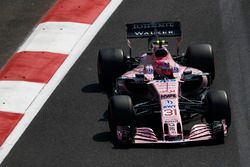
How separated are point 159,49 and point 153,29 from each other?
2.06ft

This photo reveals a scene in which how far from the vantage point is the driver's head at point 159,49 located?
19.4m

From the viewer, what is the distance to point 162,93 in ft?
60.4

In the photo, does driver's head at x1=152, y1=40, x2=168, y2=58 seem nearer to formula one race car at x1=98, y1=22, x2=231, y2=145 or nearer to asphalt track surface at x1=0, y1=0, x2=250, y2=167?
formula one race car at x1=98, y1=22, x2=231, y2=145

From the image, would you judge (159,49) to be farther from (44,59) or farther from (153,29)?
(44,59)

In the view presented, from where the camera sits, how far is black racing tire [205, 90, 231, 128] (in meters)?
18.0

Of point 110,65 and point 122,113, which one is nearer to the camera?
point 122,113

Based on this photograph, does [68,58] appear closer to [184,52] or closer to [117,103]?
[184,52]

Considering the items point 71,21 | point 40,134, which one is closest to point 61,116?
point 40,134

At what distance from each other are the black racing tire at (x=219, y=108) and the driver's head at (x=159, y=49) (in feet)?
5.18

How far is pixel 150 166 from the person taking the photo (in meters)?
17.3

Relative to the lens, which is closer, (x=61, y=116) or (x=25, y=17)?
(x=61, y=116)

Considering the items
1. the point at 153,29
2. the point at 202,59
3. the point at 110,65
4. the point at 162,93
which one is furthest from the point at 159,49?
the point at 162,93

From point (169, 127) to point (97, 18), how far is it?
18.1 feet

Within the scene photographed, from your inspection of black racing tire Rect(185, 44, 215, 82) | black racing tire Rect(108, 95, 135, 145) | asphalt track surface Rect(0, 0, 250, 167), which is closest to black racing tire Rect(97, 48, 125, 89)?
asphalt track surface Rect(0, 0, 250, 167)
